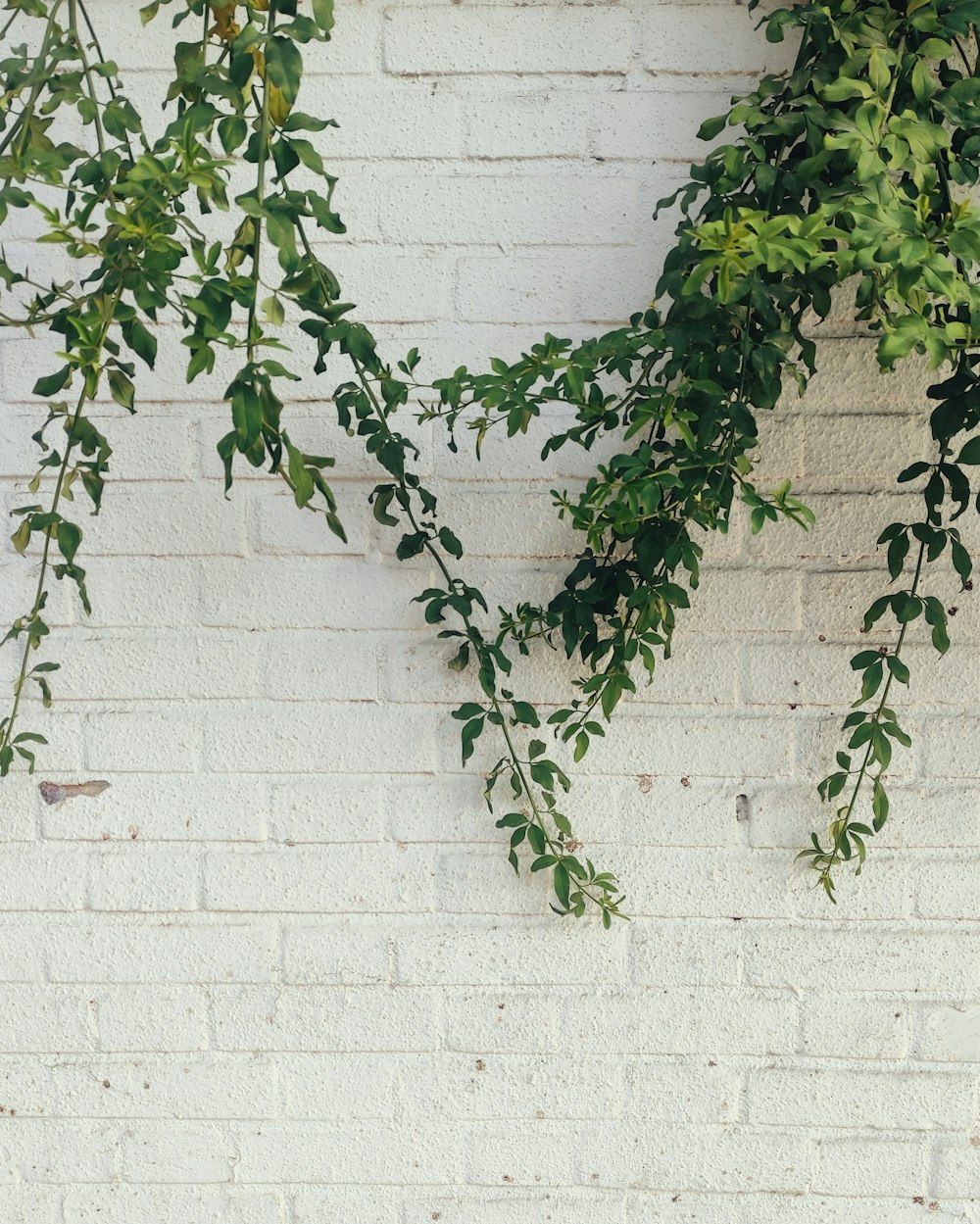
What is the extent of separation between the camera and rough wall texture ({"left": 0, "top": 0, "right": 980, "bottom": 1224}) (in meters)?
1.24

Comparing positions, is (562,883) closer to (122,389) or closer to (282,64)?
(122,389)

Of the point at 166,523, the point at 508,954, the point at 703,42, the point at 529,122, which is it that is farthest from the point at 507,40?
the point at 508,954

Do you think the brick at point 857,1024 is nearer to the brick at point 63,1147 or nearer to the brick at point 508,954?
the brick at point 508,954

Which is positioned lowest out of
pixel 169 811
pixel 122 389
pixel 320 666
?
pixel 169 811

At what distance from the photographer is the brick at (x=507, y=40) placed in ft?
3.89

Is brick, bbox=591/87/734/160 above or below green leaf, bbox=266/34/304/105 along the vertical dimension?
above

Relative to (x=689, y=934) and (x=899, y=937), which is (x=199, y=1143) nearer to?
(x=689, y=934)

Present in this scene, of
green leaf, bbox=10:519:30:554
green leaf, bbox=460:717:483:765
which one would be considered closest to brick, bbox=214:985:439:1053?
green leaf, bbox=460:717:483:765

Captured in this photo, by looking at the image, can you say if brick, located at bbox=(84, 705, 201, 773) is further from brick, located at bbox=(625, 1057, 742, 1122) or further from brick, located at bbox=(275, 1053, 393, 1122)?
brick, located at bbox=(625, 1057, 742, 1122)

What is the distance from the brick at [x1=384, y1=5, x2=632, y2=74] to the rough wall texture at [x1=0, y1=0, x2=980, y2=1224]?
96 mm

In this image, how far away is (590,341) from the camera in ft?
3.50

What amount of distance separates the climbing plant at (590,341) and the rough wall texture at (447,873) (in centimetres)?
5

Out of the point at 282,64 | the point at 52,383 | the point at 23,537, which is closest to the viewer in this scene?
the point at 282,64

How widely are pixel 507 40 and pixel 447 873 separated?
3.11ft
